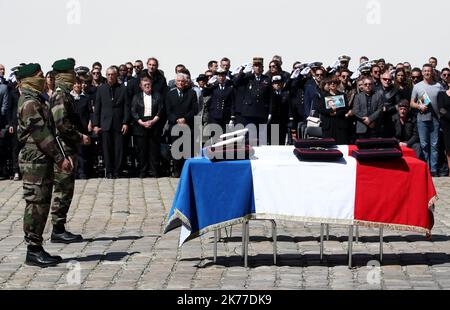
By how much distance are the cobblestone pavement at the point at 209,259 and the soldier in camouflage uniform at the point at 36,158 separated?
0.94 ft

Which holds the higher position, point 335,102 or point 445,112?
point 335,102

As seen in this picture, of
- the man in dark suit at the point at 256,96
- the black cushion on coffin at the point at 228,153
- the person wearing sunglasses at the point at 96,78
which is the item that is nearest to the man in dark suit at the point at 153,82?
the person wearing sunglasses at the point at 96,78

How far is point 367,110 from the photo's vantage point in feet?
63.3

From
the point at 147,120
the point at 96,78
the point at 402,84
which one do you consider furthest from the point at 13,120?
the point at 402,84

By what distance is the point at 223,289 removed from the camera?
11047mm

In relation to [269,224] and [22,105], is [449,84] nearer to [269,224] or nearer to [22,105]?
[269,224]

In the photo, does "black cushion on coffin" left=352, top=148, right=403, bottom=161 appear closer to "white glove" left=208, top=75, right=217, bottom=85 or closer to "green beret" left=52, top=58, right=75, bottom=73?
"green beret" left=52, top=58, right=75, bottom=73

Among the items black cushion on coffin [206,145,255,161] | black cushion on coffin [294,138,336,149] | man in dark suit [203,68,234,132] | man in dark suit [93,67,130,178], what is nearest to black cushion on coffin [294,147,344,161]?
black cushion on coffin [294,138,336,149]

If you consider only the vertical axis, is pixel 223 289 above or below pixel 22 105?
below

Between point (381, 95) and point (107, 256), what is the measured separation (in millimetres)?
7767

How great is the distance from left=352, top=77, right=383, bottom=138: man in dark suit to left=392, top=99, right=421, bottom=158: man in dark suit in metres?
1.04

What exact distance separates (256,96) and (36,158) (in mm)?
9237

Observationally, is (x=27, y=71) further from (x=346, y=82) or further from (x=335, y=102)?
(x=346, y=82)

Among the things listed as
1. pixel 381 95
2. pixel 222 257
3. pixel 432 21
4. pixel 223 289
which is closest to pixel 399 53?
pixel 432 21
